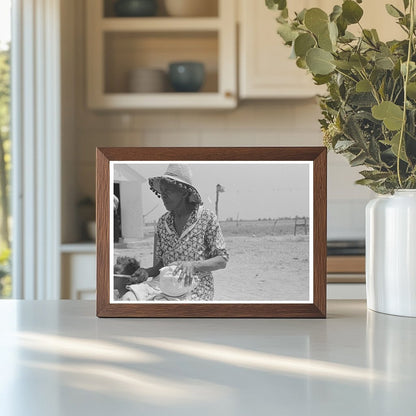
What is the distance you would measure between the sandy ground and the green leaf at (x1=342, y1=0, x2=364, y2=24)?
0.27m

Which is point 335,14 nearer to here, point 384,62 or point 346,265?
point 384,62

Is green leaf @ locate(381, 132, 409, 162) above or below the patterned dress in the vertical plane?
above

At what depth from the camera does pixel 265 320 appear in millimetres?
797

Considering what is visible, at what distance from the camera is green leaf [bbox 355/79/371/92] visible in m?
0.73

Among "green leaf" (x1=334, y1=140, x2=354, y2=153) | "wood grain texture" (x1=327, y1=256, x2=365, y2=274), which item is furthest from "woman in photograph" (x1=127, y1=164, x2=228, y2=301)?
"wood grain texture" (x1=327, y1=256, x2=365, y2=274)

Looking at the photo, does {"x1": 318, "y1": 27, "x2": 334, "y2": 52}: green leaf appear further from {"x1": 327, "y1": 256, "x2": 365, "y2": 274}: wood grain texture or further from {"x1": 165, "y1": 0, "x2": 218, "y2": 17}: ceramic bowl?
{"x1": 165, "y1": 0, "x2": 218, "y2": 17}: ceramic bowl

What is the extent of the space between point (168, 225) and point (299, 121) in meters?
2.48

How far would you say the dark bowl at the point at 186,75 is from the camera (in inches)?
116

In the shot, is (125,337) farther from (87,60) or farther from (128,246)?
(87,60)

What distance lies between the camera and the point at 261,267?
31.7 inches

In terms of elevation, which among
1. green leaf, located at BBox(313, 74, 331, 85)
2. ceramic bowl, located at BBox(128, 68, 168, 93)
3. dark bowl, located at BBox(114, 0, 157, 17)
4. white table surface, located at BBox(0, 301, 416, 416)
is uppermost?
dark bowl, located at BBox(114, 0, 157, 17)

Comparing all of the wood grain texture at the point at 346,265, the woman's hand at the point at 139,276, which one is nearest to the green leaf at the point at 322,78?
the woman's hand at the point at 139,276

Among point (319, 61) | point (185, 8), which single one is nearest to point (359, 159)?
point (319, 61)

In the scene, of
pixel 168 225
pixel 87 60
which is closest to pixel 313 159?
pixel 168 225
